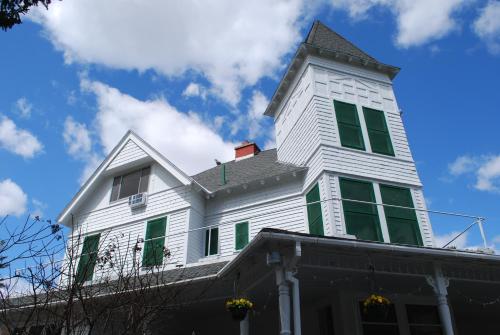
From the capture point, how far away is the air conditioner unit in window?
15828mm

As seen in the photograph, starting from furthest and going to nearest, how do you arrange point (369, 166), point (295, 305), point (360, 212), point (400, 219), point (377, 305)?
1. point (369, 166)
2. point (400, 219)
3. point (360, 212)
4. point (377, 305)
5. point (295, 305)

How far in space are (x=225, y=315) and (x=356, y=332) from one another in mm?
3903

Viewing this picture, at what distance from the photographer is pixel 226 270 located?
367 inches

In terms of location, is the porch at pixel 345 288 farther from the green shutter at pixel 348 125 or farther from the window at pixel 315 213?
the green shutter at pixel 348 125

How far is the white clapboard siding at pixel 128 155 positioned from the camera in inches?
656

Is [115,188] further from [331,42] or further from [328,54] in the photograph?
[331,42]

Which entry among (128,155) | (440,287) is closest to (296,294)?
(440,287)

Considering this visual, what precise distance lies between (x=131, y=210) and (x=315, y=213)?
6.91m

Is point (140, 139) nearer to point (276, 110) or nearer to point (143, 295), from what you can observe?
point (276, 110)

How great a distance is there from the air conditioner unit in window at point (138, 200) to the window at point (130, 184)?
0.40m

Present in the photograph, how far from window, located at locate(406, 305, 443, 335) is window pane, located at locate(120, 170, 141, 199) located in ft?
33.8

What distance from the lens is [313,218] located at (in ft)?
44.0

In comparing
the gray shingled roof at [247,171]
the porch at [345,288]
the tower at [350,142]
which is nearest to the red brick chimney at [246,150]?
the gray shingled roof at [247,171]

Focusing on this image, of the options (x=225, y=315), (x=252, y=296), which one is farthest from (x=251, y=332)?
(x=252, y=296)
